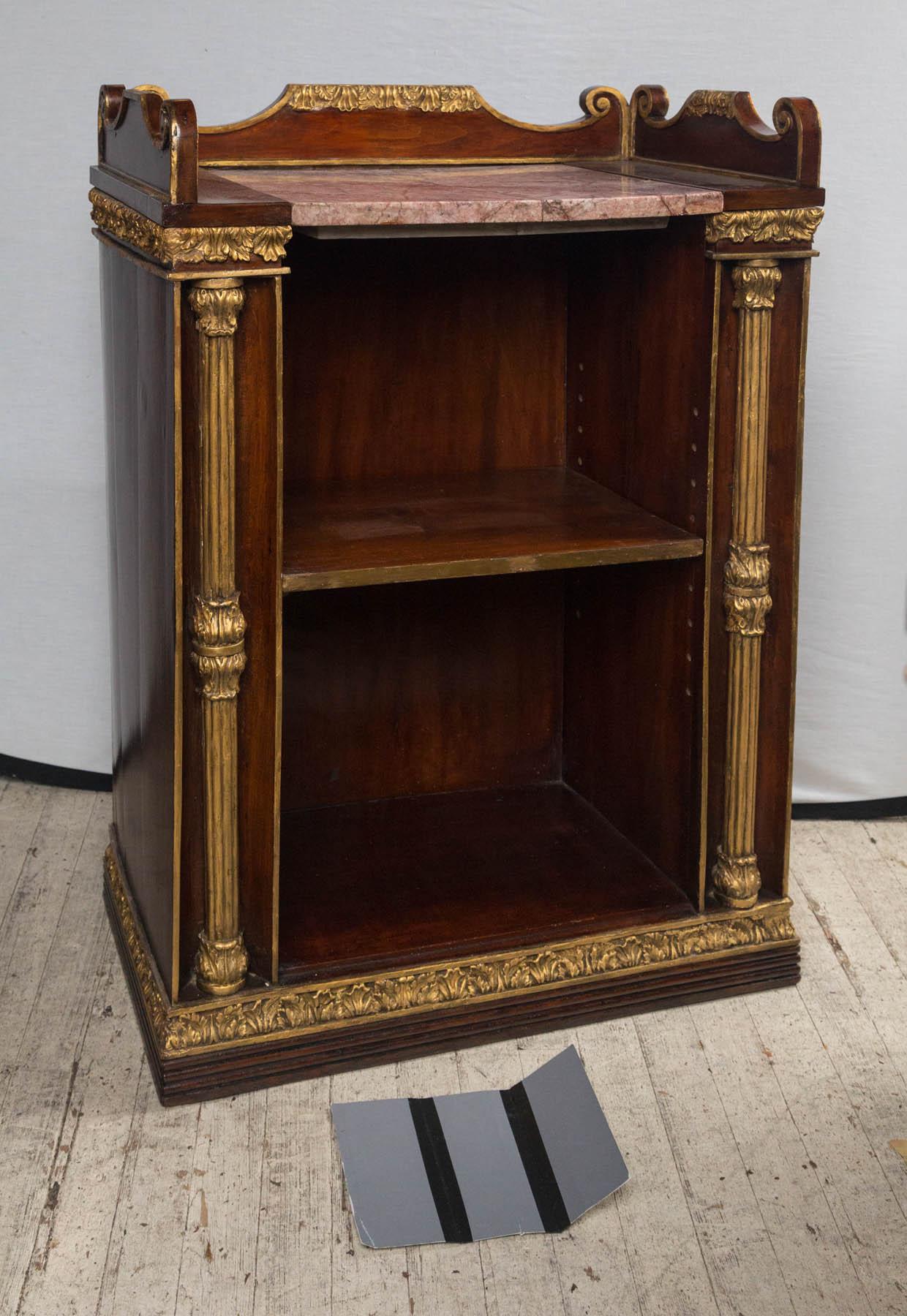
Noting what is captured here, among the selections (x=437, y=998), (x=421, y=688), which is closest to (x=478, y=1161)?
(x=437, y=998)

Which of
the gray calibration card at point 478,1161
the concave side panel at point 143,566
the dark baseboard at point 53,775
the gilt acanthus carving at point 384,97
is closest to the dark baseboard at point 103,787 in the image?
the dark baseboard at point 53,775

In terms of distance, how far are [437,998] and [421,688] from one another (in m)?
0.70

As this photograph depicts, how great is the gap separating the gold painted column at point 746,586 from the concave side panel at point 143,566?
78cm

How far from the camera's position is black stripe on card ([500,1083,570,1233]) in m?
1.96

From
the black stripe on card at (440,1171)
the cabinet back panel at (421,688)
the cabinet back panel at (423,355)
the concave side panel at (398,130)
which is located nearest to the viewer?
→ the black stripe on card at (440,1171)

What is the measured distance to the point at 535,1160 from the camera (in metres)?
2.05

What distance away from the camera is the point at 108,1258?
74.0 inches

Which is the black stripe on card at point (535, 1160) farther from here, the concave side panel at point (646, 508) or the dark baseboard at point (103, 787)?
the dark baseboard at point (103, 787)

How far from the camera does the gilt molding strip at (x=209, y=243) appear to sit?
1870 mm

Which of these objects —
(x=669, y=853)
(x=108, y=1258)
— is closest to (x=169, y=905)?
(x=108, y=1258)

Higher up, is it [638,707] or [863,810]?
[638,707]

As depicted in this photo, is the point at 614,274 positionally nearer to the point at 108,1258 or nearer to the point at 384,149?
the point at 384,149

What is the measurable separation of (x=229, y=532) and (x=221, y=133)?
71 centimetres

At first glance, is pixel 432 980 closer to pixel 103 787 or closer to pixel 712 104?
pixel 103 787
